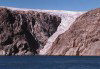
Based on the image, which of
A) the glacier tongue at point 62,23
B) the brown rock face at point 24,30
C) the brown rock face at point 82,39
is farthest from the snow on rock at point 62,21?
the brown rock face at point 82,39

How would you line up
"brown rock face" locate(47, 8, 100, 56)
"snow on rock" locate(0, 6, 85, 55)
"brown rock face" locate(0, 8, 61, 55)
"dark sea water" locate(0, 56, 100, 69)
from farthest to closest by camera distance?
1. "snow on rock" locate(0, 6, 85, 55)
2. "brown rock face" locate(0, 8, 61, 55)
3. "brown rock face" locate(47, 8, 100, 56)
4. "dark sea water" locate(0, 56, 100, 69)

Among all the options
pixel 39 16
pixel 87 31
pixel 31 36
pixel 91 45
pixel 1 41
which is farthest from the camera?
pixel 39 16

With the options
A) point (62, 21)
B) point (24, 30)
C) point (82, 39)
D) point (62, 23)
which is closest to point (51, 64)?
point (82, 39)

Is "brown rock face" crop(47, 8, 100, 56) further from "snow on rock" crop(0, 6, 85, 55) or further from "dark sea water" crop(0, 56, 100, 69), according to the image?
"dark sea water" crop(0, 56, 100, 69)

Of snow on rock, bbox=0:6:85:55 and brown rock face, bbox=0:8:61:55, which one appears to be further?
snow on rock, bbox=0:6:85:55

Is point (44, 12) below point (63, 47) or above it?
above

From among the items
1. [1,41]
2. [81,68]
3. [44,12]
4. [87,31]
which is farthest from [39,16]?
[81,68]

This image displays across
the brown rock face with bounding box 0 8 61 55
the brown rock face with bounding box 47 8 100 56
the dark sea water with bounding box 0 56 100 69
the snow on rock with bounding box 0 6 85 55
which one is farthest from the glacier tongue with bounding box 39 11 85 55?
the dark sea water with bounding box 0 56 100 69

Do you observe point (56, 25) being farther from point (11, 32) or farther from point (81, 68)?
point (81, 68)
